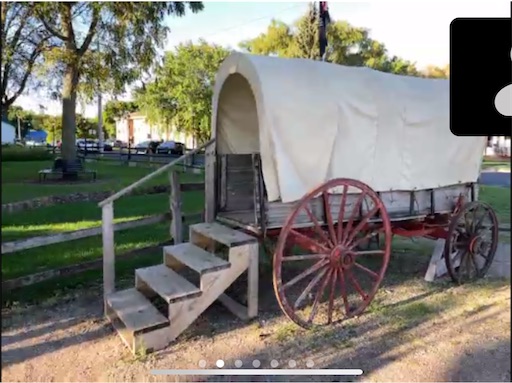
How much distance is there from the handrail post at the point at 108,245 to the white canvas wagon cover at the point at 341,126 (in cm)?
117

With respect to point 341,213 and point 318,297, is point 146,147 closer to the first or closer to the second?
point 341,213

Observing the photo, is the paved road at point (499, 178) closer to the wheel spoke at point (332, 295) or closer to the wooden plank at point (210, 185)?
the wheel spoke at point (332, 295)

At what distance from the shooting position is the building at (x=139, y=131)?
3.33 metres

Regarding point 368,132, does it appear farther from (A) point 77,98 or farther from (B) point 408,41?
(A) point 77,98

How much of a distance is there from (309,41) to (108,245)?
2.85m

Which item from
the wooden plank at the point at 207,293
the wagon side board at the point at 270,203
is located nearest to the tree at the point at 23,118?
the wooden plank at the point at 207,293

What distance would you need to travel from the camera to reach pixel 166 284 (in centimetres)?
297

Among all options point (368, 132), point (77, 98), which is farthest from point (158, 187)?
point (368, 132)

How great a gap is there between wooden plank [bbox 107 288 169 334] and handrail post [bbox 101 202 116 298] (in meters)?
0.13

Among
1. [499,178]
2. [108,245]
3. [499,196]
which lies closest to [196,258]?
[108,245]

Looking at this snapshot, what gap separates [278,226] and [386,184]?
956 millimetres

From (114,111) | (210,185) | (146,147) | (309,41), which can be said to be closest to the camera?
(114,111)

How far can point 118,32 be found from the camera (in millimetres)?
3883

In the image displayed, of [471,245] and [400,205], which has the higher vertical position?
[400,205]
